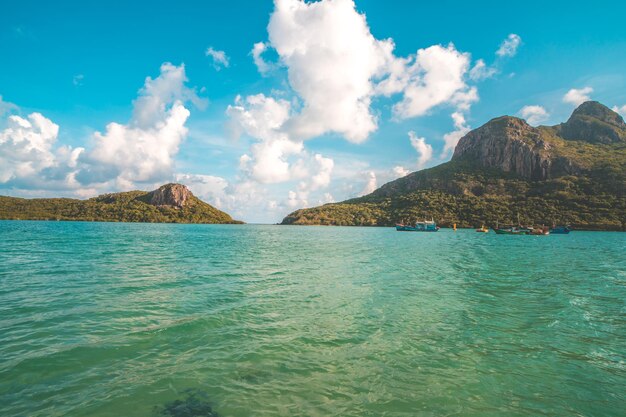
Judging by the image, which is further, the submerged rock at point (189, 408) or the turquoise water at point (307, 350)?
the turquoise water at point (307, 350)

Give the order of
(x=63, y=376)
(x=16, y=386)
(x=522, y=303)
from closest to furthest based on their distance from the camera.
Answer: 1. (x=16, y=386)
2. (x=63, y=376)
3. (x=522, y=303)

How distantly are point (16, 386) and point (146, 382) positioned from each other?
3680 millimetres

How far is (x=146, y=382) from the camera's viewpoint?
10047mm

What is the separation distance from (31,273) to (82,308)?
16.8 metres

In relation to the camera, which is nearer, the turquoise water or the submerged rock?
the submerged rock

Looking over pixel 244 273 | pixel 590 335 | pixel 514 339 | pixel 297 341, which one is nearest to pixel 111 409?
pixel 297 341

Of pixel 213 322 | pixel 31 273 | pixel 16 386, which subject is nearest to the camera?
pixel 16 386

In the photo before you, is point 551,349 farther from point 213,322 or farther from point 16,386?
point 16,386

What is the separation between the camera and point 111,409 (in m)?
8.58

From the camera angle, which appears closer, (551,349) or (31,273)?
(551,349)

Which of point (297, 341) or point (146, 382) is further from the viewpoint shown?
point (297, 341)

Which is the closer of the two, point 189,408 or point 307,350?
point 189,408

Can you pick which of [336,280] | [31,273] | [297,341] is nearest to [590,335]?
[297,341]

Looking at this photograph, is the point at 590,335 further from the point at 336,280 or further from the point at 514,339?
the point at 336,280
